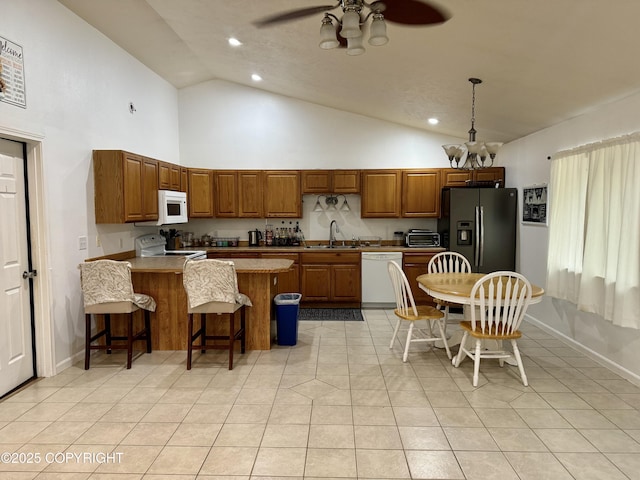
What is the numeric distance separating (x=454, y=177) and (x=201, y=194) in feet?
12.8

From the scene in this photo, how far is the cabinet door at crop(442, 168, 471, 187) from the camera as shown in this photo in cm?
610

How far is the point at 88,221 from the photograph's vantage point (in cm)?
410

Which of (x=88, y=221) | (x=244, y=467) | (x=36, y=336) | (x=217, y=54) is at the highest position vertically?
(x=217, y=54)

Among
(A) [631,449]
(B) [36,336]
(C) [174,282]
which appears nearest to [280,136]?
(C) [174,282]

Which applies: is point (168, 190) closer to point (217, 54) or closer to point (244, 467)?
point (217, 54)

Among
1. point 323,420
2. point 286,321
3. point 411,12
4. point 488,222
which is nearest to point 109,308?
point 286,321

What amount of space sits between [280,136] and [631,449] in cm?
562

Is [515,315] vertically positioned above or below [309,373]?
above

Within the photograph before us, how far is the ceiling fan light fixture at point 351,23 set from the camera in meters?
2.41

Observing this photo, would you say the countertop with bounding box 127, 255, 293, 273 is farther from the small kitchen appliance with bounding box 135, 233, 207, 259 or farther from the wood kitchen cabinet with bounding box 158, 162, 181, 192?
the wood kitchen cabinet with bounding box 158, 162, 181, 192

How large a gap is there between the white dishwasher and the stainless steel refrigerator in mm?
1058

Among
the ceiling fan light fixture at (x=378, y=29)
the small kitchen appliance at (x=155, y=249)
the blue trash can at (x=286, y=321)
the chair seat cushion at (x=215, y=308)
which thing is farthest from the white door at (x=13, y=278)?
the ceiling fan light fixture at (x=378, y=29)

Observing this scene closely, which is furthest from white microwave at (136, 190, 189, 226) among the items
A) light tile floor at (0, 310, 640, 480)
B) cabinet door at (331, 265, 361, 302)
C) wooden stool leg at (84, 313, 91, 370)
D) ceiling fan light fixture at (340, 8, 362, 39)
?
ceiling fan light fixture at (340, 8, 362, 39)

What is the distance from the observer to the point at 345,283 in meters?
6.00
